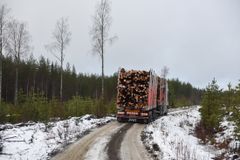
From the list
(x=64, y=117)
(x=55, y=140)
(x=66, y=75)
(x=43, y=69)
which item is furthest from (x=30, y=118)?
(x=66, y=75)

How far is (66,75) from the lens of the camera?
98.2 metres

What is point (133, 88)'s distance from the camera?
29.3 m

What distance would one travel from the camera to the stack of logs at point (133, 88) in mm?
29234

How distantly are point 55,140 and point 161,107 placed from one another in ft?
72.1

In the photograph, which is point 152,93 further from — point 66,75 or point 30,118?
point 66,75

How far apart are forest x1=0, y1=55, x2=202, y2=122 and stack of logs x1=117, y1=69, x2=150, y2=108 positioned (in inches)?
141

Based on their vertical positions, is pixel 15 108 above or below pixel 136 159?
above

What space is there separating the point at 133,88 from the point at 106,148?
13727 mm

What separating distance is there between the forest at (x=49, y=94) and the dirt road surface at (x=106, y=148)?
6.00 meters

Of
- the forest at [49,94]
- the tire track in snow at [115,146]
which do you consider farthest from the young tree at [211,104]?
the tire track in snow at [115,146]

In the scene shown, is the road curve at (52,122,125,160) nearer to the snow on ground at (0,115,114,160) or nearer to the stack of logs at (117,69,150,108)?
the snow on ground at (0,115,114,160)

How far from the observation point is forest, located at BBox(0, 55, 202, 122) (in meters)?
24.8

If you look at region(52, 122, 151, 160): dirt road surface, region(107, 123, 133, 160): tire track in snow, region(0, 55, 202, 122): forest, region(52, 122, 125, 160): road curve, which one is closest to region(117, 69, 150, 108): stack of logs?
region(0, 55, 202, 122): forest

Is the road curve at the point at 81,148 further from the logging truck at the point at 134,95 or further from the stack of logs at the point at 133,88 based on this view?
the stack of logs at the point at 133,88
